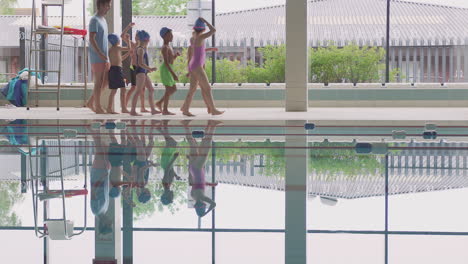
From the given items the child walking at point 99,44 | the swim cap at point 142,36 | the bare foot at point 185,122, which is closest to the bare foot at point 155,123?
the bare foot at point 185,122

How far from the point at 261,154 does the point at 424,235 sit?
3078 mm

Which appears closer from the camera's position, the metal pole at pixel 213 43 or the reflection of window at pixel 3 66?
the metal pole at pixel 213 43

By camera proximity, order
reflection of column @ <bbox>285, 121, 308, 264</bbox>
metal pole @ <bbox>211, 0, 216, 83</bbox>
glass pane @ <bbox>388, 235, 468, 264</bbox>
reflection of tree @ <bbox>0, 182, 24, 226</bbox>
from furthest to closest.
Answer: metal pole @ <bbox>211, 0, 216, 83</bbox> < reflection of tree @ <bbox>0, 182, 24, 226</bbox> < reflection of column @ <bbox>285, 121, 308, 264</bbox> < glass pane @ <bbox>388, 235, 468, 264</bbox>

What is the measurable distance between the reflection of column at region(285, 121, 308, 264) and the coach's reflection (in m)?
0.37

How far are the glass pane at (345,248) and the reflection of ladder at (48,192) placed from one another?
0.86 m

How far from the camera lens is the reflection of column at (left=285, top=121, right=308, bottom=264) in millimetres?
2438

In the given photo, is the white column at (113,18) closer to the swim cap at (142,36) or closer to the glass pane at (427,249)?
the swim cap at (142,36)

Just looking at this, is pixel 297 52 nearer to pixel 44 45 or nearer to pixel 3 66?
pixel 44 45

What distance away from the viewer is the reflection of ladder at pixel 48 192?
2.76m

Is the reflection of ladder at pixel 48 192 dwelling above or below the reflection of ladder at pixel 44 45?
below

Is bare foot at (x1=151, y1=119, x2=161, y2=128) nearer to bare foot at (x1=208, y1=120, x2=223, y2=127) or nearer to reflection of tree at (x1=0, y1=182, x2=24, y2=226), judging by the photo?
bare foot at (x1=208, y1=120, x2=223, y2=127)

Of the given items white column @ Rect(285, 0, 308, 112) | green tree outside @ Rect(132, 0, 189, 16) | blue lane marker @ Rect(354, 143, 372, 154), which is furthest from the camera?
green tree outside @ Rect(132, 0, 189, 16)

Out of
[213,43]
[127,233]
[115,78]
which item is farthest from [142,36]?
[127,233]

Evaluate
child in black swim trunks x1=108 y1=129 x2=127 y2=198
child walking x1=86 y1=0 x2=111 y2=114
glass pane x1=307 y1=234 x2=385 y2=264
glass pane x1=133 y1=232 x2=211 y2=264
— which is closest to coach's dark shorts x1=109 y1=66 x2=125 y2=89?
child walking x1=86 y1=0 x2=111 y2=114
